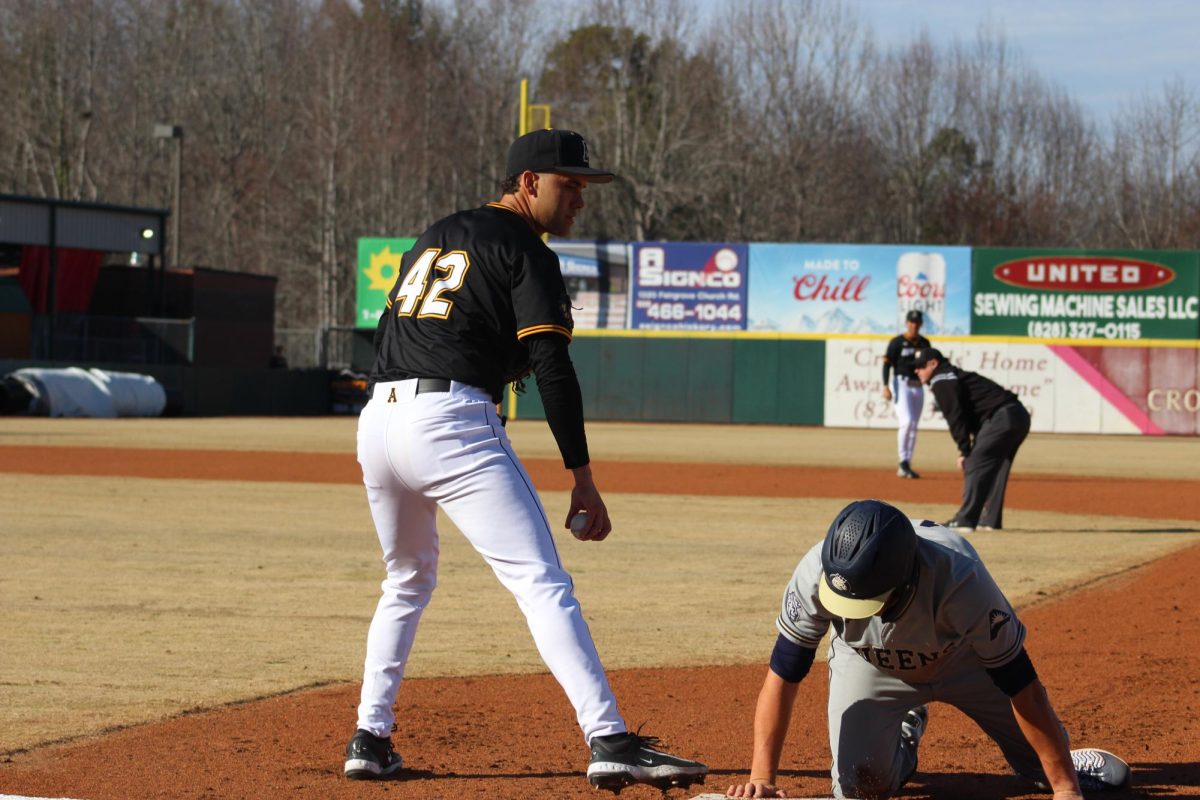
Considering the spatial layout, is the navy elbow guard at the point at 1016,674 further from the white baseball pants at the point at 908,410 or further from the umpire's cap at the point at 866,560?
the white baseball pants at the point at 908,410

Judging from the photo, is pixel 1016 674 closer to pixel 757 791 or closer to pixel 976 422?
pixel 757 791

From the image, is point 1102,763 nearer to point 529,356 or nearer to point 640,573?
point 529,356

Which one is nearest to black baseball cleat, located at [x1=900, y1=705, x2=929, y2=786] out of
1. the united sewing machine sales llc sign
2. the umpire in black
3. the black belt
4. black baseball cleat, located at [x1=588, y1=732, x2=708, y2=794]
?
black baseball cleat, located at [x1=588, y1=732, x2=708, y2=794]

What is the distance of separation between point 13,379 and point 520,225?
2967cm

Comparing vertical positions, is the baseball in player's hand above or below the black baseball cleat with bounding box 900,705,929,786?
above

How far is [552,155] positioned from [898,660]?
183 centimetres

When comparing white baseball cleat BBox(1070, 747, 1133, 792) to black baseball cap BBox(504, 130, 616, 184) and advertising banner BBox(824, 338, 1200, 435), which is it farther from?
advertising banner BBox(824, 338, 1200, 435)

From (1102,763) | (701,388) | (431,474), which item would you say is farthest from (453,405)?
(701,388)

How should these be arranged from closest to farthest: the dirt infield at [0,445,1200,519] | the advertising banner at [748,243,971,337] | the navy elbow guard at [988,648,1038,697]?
the navy elbow guard at [988,648,1038,697] < the dirt infield at [0,445,1200,519] < the advertising banner at [748,243,971,337]

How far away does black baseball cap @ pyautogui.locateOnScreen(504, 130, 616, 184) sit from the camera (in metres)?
4.52

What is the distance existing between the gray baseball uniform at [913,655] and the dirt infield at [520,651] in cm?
23

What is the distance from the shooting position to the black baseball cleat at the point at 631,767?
14.0 ft

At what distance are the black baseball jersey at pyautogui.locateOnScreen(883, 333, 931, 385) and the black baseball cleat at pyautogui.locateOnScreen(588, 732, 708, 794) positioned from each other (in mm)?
14580

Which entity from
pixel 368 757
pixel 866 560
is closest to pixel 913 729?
pixel 866 560
